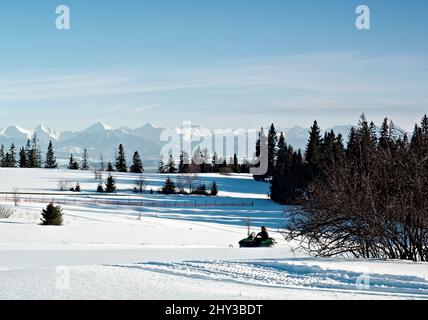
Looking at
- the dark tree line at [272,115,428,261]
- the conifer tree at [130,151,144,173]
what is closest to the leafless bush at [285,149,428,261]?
the dark tree line at [272,115,428,261]

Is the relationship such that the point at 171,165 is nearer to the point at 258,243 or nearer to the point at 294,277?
the point at 258,243

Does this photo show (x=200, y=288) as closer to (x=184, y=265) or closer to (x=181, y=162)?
(x=184, y=265)

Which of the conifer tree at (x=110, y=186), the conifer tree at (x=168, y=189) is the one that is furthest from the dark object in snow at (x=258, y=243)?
the conifer tree at (x=168, y=189)

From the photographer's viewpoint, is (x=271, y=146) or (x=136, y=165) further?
(x=136, y=165)

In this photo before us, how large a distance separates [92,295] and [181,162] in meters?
127

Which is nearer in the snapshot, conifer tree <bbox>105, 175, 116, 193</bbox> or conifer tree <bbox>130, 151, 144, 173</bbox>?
conifer tree <bbox>105, 175, 116, 193</bbox>

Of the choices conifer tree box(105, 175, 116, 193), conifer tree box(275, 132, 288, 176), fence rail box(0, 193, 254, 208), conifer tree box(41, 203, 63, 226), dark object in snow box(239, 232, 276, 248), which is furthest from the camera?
conifer tree box(275, 132, 288, 176)

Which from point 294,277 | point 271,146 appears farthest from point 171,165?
point 294,277

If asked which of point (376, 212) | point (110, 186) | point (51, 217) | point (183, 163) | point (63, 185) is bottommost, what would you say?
point (51, 217)

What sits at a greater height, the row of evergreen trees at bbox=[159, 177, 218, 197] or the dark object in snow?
the row of evergreen trees at bbox=[159, 177, 218, 197]

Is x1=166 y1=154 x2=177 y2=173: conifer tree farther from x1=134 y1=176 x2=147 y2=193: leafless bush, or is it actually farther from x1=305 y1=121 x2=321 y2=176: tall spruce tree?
x1=305 y1=121 x2=321 y2=176: tall spruce tree

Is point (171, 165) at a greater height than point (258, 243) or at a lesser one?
greater
